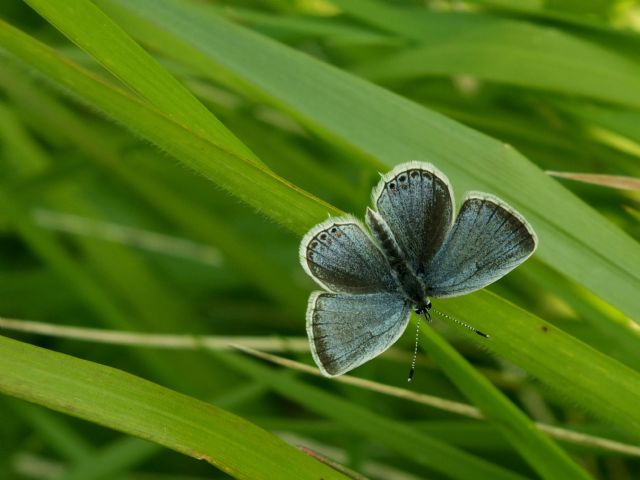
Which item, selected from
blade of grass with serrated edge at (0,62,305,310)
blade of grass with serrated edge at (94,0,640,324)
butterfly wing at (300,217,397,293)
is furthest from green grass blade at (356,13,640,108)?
blade of grass with serrated edge at (0,62,305,310)

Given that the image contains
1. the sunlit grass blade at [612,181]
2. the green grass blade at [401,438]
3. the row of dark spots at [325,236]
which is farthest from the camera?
A: the green grass blade at [401,438]

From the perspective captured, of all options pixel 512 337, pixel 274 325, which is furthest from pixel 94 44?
pixel 274 325

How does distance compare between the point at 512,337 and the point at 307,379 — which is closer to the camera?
the point at 512,337

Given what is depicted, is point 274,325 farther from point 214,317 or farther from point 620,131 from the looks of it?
point 620,131

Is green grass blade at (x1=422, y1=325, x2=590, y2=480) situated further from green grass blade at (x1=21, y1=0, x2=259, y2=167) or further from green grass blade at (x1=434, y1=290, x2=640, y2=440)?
green grass blade at (x1=21, y1=0, x2=259, y2=167)

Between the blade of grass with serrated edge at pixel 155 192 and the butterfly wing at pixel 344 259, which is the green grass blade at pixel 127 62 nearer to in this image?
the butterfly wing at pixel 344 259

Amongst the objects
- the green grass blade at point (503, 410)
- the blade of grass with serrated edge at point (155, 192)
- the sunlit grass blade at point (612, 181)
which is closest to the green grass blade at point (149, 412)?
the green grass blade at point (503, 410)

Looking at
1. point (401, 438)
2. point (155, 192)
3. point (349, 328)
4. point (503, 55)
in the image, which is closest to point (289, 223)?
point (349, 328)
